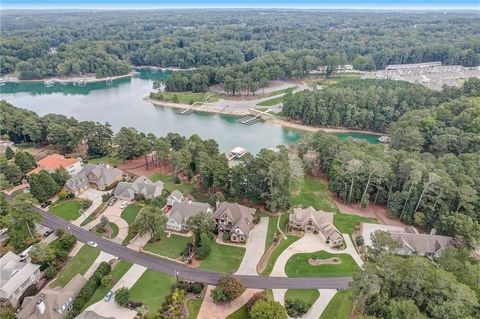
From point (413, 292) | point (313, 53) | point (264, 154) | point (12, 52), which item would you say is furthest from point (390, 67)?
point (12, 52)

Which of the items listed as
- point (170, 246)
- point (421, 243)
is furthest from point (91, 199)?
point (421, 243)

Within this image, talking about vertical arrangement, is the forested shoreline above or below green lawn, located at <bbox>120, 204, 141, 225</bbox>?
Answer: above

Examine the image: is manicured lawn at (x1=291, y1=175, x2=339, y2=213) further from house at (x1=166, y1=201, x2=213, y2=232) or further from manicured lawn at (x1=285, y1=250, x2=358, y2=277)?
house at (x1=166, y1=201, x2=213, y2=232)

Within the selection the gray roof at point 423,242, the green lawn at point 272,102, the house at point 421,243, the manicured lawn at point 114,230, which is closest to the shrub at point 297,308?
the house at point 421,243

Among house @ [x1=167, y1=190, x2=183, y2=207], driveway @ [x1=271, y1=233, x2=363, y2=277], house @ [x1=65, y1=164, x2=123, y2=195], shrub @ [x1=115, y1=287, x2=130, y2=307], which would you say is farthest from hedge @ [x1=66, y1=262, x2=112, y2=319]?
house @ [x1=65, y1=164, x2=123, y2=195]

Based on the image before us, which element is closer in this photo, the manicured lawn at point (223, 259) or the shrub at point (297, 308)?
the shrub at point (297, 308)

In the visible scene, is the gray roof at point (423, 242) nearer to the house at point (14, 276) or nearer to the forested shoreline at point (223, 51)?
the house at point (14, 276)
